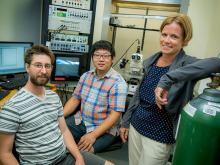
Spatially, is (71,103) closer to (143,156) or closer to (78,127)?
(78,127)

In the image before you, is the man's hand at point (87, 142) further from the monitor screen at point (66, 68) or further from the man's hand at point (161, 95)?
the monitor screen at point (66, 68)

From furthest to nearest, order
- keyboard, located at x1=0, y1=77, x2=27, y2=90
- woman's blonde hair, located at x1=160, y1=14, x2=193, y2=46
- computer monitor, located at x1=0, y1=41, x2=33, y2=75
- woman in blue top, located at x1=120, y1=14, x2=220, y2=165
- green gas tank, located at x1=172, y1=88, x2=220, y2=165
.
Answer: computer monitor, located at x1=0, y1=41, x2=33, y2=75 < keyboard, located at x1=0, y1=77, x2=27, y2=90 < woman's blonde hair, located at x1=160, y1=14, x2=193, y2=46 < woman in blue top, located at x1=120, y1=14, x2=220, y2=165 < green gas tank, located at x1=172, y1=88, x2=220, y2=165

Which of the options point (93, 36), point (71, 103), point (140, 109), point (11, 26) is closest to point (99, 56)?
point (71, 103)

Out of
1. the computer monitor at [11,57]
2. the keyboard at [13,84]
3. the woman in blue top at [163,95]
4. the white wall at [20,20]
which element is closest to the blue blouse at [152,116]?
the woman in blue top at [163,95]

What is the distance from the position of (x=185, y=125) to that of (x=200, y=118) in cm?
9

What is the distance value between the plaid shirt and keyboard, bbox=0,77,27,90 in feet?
2.15

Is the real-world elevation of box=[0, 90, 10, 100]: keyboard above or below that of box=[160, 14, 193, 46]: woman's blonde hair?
below

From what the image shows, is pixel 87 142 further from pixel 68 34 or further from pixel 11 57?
Answer: pixel 68 34

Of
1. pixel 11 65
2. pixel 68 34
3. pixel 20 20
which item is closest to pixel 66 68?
pixel 68 34

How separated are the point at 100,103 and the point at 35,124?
720 millimetres

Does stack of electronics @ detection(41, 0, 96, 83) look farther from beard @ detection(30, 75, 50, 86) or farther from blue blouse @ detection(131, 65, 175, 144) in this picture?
blue blouse @ detection(131, 65, 175, 144)

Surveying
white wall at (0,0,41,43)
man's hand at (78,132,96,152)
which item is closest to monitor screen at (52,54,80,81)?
white wall at (0,0,41,43)

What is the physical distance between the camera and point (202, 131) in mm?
1014

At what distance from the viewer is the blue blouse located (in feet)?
4.85
